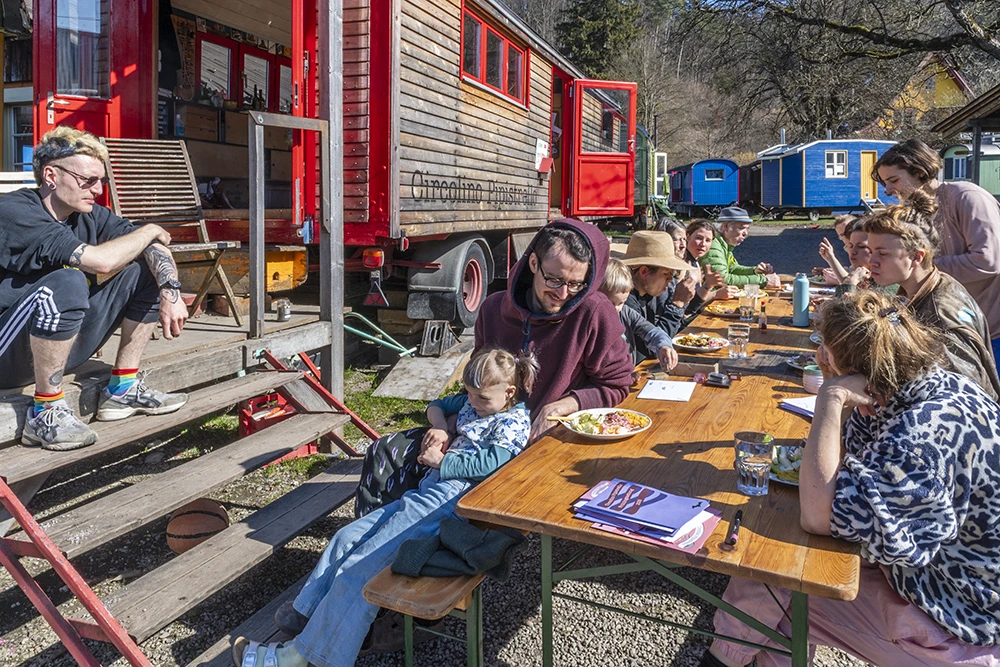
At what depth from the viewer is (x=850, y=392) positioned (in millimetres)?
1842

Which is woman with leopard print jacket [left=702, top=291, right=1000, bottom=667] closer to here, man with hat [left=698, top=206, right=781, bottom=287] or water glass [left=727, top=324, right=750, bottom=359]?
water glass [left=727, top=324, right=750, bottom=359]

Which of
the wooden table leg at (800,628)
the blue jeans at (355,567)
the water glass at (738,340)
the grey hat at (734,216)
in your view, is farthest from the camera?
the grey hat at (734,216)

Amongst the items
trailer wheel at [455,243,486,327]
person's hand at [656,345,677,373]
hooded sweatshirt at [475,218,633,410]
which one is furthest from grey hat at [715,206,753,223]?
hooded sweatshirt at [475,218,633,410]

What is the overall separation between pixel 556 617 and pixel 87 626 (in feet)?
5.30

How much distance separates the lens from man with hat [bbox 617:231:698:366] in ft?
14.1

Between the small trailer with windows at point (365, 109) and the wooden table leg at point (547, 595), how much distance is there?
3442 mm

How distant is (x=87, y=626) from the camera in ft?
7.79

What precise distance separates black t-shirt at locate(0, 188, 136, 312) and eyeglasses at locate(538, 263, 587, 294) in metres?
1.78

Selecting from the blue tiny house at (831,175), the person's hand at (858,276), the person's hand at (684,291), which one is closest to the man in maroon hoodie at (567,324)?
the person's hand at (684,291)

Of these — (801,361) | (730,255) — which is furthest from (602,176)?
(801,361)

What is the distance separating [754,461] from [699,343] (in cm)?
196

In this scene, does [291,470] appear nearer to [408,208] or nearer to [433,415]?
[433,415]

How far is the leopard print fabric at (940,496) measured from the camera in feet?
5.66

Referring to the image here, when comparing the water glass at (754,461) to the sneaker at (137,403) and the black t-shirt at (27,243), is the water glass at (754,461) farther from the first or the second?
the black t-shirt at (27,243)
